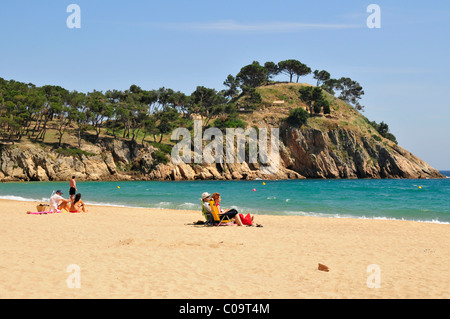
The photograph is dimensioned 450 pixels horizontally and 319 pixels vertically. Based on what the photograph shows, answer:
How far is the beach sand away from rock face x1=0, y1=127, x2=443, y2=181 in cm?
5298

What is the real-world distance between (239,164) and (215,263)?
69.8 meters

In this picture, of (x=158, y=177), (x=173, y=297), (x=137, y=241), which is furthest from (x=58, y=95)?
(x=173, y=297)

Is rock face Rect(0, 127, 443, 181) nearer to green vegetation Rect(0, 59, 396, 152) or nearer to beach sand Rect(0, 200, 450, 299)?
green vegetation Rect(0, 59, 396, 152)

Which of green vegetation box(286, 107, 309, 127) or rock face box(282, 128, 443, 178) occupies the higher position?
green vegetation box(286, 107, 309, 127)

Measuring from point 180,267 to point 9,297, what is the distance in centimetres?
342

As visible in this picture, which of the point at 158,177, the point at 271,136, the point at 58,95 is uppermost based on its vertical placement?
the point at 58,95

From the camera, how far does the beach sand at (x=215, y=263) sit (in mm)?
6879

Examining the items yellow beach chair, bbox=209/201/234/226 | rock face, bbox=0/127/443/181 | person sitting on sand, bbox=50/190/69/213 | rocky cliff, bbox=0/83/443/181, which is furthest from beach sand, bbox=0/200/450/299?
rocky cliff, bbox=0/83/443/181

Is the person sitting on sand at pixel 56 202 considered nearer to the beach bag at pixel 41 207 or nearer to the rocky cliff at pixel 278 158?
the beach bag at pixel 41 207

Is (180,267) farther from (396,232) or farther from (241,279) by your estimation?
(396,232)

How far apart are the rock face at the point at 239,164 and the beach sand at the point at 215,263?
53.0m

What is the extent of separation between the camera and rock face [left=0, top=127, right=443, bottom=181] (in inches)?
2447

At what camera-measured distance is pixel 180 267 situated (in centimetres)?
841

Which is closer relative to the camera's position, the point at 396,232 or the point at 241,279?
the point at 241,279
